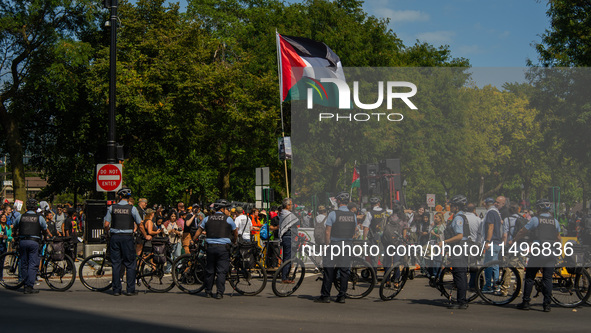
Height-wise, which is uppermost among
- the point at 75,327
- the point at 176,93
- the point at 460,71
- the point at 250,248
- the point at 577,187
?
the point at 176,93

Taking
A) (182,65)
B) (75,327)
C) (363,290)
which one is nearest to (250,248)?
(363,290)

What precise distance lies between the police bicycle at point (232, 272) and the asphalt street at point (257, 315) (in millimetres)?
208

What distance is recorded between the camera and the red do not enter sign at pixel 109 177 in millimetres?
16109

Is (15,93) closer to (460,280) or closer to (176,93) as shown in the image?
(176,93)

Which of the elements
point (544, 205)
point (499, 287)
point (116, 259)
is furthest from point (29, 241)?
point (544, 205)

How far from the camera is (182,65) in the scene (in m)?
29.4

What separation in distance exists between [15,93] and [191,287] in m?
16.6

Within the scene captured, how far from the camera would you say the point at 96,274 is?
42.5 feet

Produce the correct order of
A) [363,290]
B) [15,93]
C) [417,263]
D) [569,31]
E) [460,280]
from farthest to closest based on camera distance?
[15,93], [569,31], [417,263], [363,290], [460,280]

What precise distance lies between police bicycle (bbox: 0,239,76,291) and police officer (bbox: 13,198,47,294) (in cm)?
27

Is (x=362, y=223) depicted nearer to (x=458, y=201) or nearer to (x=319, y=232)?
(x=319, y=232)

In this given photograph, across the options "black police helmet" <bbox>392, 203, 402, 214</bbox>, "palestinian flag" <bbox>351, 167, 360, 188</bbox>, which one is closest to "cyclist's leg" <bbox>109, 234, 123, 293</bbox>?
"palestinian flag" <bbox>351, 167, 360, 188</bbox>

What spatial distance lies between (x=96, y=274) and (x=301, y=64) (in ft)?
35.6

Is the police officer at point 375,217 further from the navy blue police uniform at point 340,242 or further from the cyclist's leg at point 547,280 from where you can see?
the cyclist's leg at point 547,280
